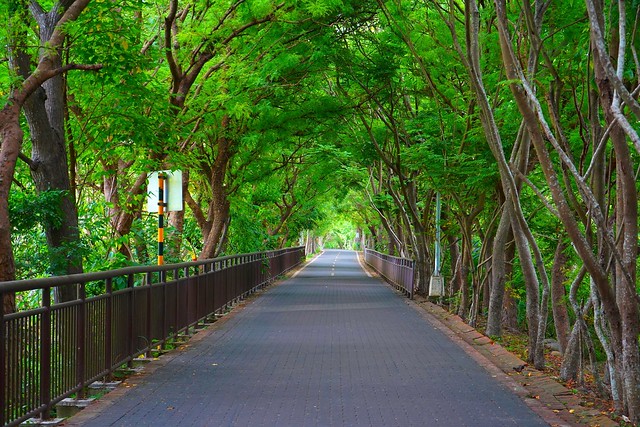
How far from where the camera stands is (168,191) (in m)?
14.7

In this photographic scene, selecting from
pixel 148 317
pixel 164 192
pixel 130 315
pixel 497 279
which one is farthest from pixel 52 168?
pixel 497 279

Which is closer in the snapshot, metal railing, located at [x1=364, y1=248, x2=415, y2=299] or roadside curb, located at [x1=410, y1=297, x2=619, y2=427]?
roadside curb, located at [x1=410, y1=297, x2=619, y2=427]

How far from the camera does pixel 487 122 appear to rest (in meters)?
10.9

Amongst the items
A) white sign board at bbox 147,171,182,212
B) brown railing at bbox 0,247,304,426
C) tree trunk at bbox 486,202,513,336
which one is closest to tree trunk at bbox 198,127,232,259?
white sign board at bbox 147,171,182,212

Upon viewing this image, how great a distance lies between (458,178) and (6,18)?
9307 mm

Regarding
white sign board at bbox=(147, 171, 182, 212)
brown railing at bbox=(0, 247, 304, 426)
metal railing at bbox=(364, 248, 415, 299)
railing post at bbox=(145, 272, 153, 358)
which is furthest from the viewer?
metal railing at bbox=(364, 248, 415, 299)

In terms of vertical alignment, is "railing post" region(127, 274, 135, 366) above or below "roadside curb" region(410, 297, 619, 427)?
above

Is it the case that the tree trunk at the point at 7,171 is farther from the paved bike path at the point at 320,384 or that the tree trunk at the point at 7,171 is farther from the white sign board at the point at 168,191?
the white sign board at the point at 168,191

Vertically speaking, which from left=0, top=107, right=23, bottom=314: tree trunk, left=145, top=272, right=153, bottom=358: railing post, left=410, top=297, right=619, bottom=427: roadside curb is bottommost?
left=410, top=297, right=619, bottom=427: roadside curb

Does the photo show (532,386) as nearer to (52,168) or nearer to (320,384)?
(320,384)

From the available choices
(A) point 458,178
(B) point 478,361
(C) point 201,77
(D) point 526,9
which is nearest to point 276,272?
(C) point 201,77

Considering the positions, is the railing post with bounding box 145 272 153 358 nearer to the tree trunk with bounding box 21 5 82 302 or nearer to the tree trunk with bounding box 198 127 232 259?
the tree trunk with bounding box 21 5 82 302

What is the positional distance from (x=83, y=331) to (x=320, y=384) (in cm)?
261

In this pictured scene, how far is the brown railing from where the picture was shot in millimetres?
5949
